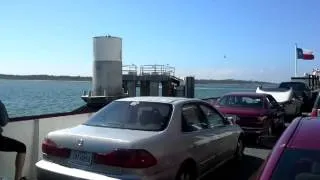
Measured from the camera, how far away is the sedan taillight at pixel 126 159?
598 cm

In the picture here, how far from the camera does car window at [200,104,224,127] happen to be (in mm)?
8422

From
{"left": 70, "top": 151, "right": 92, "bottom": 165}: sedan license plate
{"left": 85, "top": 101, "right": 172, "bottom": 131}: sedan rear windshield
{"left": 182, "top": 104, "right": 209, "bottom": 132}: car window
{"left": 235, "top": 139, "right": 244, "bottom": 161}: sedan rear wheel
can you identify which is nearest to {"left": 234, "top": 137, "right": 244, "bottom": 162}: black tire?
{"left": 235, "top": 139, "right": 244, "bottom": 161}: sedan rear wheel

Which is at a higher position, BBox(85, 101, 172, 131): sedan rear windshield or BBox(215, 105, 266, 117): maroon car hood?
BBox(85, 101, 172, 131): sedan rear windshield

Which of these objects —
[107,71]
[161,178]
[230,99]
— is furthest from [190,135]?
[107,71]

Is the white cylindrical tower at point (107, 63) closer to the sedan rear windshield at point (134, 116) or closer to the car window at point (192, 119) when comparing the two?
the car window at point (192, 119)

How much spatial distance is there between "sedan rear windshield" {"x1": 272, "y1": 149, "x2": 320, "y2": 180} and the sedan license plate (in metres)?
3.32

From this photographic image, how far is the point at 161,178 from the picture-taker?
630 cm

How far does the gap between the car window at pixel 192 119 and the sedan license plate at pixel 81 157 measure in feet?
5.11

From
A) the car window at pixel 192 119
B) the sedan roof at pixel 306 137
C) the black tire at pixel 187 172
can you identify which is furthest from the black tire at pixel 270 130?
the sedan roof at pixel 306 137

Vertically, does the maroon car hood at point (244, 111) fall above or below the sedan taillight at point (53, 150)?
above

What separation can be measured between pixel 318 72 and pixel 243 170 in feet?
143

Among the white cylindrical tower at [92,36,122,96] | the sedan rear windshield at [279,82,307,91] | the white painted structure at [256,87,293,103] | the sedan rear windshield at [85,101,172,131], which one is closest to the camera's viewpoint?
the sedan rear windshield at [85,101,172,131]

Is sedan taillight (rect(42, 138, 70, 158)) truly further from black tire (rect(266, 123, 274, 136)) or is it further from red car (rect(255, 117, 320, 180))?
black tire (rect(266, 123, 274, 136))

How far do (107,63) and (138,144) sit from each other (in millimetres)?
35748
